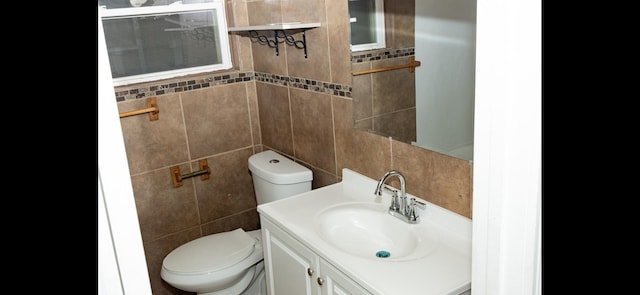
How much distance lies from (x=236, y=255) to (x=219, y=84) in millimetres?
917

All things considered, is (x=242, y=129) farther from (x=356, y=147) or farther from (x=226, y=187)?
(x=356, y=147)

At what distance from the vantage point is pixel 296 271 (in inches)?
75.4

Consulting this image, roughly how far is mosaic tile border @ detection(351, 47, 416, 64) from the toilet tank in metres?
0.65

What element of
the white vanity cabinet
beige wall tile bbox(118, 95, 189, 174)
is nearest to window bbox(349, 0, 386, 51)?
the white vanity cabinet

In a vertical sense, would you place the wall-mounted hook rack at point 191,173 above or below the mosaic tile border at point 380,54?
below

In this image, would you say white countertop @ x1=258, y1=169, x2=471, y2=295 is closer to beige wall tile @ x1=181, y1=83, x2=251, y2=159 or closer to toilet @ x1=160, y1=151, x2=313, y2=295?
toilet @ x1=160, y1=151, x2=313, y2=295

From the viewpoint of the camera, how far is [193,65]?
8.86ft

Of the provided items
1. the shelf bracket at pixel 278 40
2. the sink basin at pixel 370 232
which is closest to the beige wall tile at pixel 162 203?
the shelf bracket at pixel 278 40

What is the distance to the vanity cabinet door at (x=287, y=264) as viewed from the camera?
1.81 metres

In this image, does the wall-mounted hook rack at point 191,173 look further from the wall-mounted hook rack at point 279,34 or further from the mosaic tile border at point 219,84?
the wall-mounted hook rack at point 279,34

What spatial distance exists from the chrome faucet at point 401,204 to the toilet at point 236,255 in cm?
63

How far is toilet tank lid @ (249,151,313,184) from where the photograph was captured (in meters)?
2.41

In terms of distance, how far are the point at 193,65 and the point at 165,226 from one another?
34.2 inches
